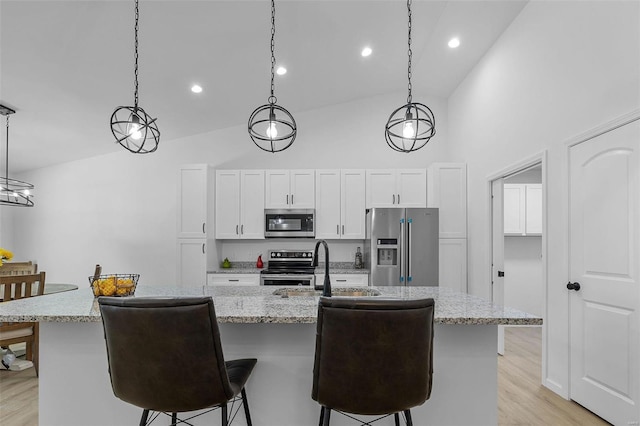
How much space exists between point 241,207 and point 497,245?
10.3 feet

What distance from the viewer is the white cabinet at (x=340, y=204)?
16.1 feet

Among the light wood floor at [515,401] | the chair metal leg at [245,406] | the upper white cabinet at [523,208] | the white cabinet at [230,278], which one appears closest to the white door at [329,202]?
the white cabinet at [230,278]

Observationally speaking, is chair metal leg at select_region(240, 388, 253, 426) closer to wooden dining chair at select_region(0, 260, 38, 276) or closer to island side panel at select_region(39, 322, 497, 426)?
island side panel at select_region(39, 322, 497, 426)

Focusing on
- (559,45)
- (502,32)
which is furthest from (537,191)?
(559,45)

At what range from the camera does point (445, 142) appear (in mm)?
5441

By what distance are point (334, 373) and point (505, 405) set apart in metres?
2.11

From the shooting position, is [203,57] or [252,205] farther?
[252,205]

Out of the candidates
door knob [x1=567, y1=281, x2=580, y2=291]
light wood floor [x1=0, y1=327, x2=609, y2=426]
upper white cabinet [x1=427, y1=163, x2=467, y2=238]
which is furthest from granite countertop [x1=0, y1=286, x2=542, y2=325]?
upper white cabinet [x1=427, y1=163, x2=467, y2=238]

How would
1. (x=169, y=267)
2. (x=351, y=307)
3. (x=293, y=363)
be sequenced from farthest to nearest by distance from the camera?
(x=169, y=267), (x=293, y=363), (x=351, y=307)

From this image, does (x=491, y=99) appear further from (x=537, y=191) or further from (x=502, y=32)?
(x=537, y=191)

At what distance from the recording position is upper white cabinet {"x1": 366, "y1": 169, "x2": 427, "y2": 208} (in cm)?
490

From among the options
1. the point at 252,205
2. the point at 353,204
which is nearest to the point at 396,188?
the point at 353,204

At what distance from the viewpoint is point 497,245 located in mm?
4117

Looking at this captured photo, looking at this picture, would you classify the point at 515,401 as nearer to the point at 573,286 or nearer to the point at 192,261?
the point at 573,286
